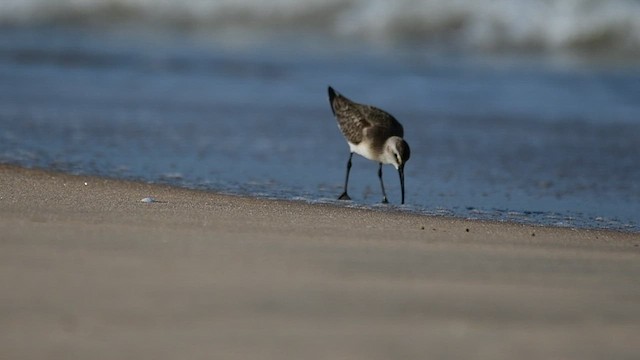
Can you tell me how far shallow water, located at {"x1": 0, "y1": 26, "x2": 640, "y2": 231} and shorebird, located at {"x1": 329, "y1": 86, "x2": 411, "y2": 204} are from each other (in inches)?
8.1

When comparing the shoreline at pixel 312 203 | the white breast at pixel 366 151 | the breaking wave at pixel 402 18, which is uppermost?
the breaking wave at pixel 402 18

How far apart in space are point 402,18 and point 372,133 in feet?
34.1

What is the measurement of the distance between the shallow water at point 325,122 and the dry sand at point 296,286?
4.79ft

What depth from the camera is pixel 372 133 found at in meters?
7.70

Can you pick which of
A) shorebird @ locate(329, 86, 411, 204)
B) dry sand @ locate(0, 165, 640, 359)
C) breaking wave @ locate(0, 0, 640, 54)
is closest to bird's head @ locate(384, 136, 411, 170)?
shorebird @ locate(329, 86, 411, 204)

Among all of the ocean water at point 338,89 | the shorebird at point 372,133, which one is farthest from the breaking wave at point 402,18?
the shorebird at point 372,133

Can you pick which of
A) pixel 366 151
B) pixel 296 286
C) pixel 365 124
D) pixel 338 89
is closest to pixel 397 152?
pixel 366 151

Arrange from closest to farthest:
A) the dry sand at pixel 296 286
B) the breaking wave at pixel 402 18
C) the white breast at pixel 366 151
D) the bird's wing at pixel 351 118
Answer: the dry sand at pixel 296 286, the white breast at pixel 366 151, the bird's wing at pixel 351 118, the breaking wave at pixel 402 18

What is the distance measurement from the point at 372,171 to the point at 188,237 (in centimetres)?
403

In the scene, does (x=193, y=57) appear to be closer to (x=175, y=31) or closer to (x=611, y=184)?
(x=175, y=31)

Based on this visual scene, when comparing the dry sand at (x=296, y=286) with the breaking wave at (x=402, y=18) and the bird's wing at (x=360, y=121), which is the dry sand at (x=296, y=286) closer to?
the bird's wing at (x=360, y=121)

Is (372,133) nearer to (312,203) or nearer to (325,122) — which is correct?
(312,203)

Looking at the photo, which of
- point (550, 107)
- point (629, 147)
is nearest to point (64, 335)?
point (629, 147)

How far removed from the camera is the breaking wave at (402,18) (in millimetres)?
16547
